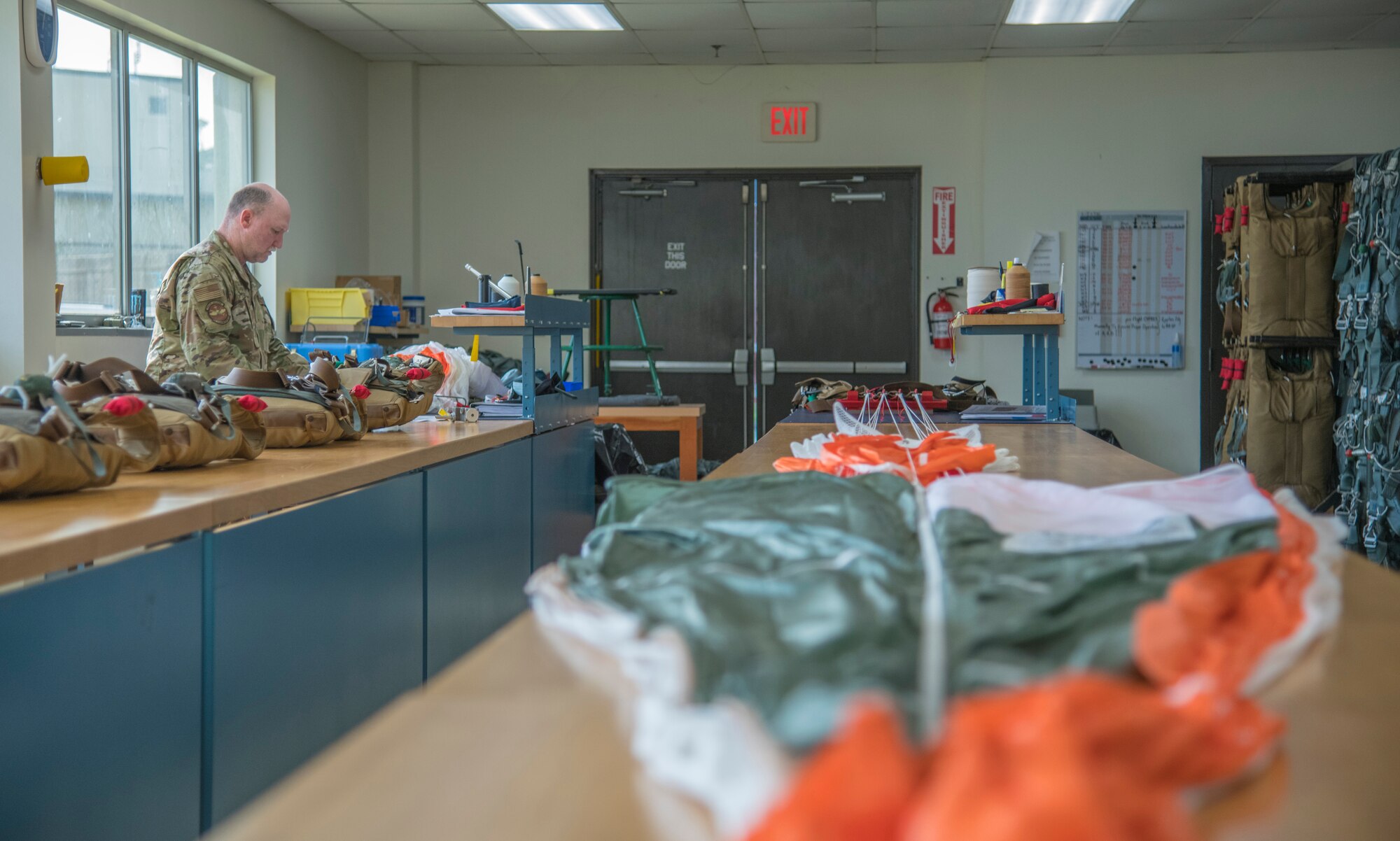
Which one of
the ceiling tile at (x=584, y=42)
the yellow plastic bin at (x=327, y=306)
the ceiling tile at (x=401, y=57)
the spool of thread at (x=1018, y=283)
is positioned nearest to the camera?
the spool of thread at (x=1018, y=283)

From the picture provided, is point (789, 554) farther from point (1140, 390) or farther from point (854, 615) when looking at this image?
point (1140, 390)

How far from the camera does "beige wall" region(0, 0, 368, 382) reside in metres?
4.08

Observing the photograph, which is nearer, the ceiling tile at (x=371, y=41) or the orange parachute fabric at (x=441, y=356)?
the orange parachute fabric at (x=441, y=356)

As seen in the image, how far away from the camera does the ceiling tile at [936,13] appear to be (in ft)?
18.6

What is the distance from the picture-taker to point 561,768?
2.04 ft

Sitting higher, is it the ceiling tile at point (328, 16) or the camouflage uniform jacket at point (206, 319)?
the ceiling tile at point (328, 16)

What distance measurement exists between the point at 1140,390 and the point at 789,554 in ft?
20.8

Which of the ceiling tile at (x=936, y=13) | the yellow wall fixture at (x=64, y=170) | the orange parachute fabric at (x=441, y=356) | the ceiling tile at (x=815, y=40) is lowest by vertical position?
the orange parachute fabric at (x=441, y=356)

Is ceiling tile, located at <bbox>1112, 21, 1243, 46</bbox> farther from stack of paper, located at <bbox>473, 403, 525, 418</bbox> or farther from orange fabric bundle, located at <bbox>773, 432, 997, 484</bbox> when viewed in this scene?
orange fabric bundle, located at <bbox>773, 432, 997, 484</bbox>

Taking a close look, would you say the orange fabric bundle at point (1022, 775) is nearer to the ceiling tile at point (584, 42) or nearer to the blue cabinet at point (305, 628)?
the blue cabinet at point (305, 628)

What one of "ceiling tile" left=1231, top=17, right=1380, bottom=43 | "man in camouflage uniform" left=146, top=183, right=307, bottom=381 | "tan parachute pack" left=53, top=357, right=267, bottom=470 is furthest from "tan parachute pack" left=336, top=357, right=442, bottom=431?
"ceiling tile" left=1231, top=17, right=1380, bottom=43

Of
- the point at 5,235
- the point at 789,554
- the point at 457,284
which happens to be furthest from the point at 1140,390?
the point at 789,554

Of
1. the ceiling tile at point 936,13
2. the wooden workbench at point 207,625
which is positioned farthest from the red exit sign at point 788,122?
the wooden workbench at point 207,625

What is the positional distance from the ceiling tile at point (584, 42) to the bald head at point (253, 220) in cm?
333
